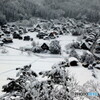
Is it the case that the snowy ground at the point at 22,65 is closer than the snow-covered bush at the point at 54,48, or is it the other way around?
the snowy ground at the point at 22,65

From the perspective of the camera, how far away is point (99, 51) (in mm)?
27969

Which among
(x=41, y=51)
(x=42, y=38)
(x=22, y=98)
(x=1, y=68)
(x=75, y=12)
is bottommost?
(x=75, y=12)

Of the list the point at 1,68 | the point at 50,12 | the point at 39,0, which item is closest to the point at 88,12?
the point at 50,12

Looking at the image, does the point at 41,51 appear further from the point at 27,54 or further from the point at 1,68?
the point at 1,68

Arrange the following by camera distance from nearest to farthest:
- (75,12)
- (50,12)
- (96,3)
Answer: (50,12) → (75,12) → (96,3)

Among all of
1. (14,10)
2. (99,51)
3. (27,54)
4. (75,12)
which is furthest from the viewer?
(75,12)

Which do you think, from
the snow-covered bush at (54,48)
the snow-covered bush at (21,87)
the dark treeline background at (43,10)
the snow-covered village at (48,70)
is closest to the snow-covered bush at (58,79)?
the snow-covered village at (48,70)

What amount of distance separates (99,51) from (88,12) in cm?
6422

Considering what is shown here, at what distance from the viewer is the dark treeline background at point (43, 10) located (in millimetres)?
66875

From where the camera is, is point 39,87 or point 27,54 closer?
point 39,87

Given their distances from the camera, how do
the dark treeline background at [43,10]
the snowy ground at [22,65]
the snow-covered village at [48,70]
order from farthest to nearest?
1. the dark treeline background at [43,10]
2. the snowy ground at [22,65]
3. the snow-covered village at [48,70]

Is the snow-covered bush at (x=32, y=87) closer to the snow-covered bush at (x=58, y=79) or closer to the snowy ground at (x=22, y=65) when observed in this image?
the snow-covered bush at (x=58, y=79)

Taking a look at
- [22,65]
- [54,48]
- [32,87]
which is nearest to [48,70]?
[32,87]

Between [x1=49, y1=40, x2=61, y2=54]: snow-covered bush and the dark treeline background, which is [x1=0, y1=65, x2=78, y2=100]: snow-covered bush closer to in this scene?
[x1=49, y1=40, x2=61, y2=54]: snow-covered bush
